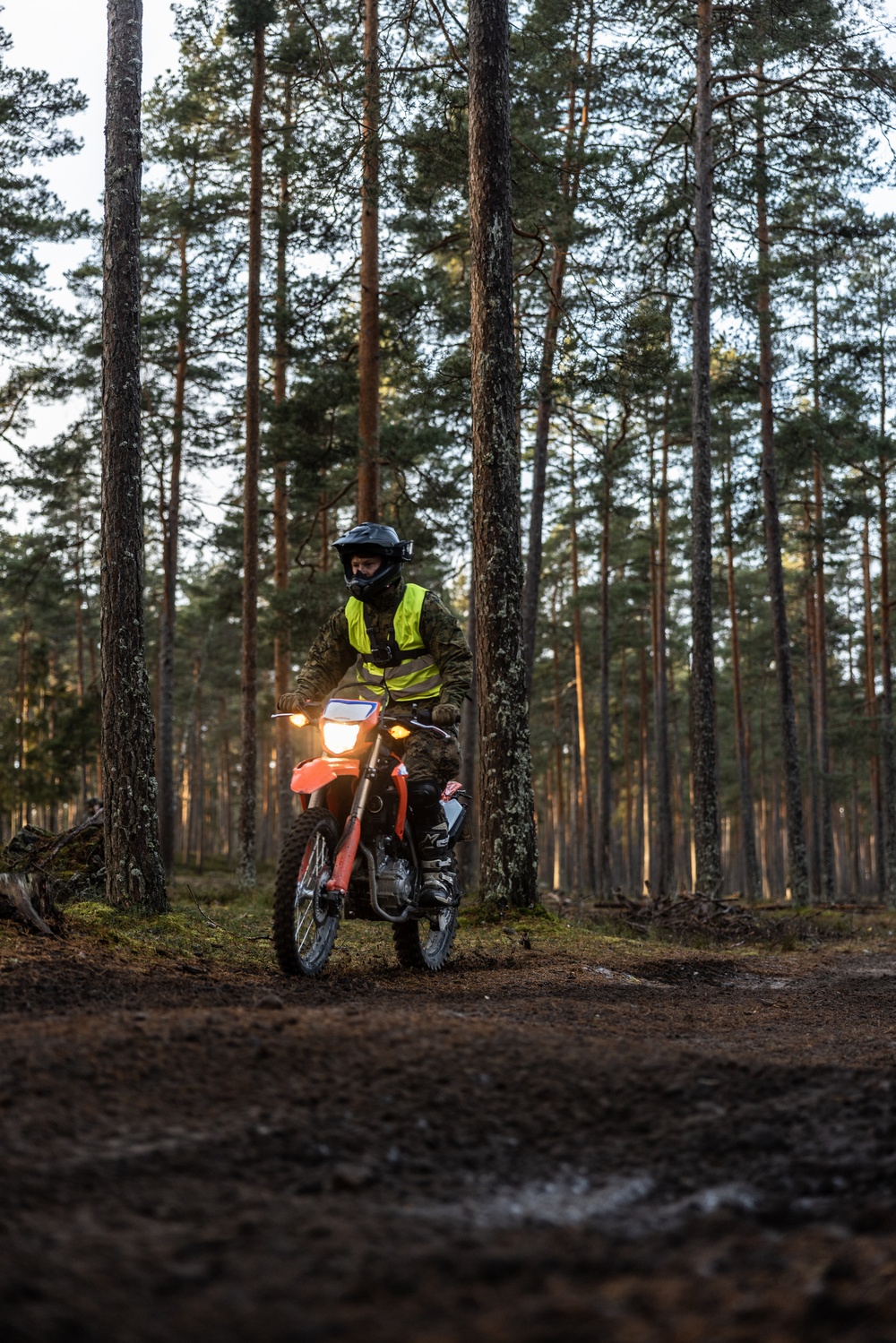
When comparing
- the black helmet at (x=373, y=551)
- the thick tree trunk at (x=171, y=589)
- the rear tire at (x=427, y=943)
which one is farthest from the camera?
the thick tree trunk at (x=171, y=589)

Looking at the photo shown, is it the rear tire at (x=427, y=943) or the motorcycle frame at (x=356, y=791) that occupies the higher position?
the motorcycle frame at (x=356, y=791)

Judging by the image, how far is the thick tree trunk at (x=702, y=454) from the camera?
16.5 m

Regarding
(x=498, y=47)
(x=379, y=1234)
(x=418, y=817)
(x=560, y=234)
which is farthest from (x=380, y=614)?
(x=560, y=234)

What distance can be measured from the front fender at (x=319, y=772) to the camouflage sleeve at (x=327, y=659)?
74 cm

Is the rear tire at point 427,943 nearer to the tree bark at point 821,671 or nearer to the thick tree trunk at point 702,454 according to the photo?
the thick tree trunk at point 702,454

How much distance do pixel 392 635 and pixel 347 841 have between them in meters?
1.37

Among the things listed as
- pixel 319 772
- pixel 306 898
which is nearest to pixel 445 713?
pixel 319 772

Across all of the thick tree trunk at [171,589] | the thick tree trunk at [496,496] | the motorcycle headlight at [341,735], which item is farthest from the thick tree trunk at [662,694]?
the motorcycle headlight at [341,735]

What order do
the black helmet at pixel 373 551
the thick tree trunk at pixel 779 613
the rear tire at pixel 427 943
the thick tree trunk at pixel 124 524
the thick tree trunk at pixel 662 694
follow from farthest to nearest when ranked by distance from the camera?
the thick tree trunk at pixel 662 694, the thick tree trunk at pixel 779 613, the thick tree trunk at pixel 124 524, the rear tire at pixel 427 943, the black helmet at pixel 373 551

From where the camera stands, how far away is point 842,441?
26078 millimetres

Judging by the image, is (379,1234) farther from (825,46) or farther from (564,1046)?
(825,46)

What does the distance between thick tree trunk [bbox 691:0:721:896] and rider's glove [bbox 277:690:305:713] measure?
10647 mm

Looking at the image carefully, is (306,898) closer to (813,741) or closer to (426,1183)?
(426,1183)

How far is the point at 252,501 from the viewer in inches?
816
